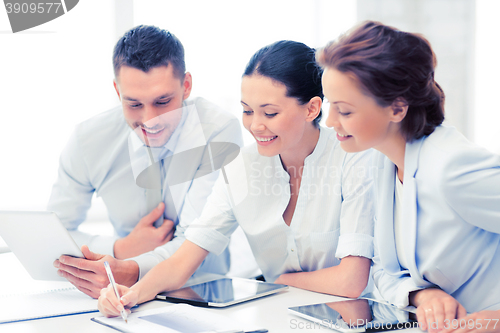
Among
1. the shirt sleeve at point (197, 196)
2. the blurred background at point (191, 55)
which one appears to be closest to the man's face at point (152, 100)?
the shirt sleeve at point (197, 196)

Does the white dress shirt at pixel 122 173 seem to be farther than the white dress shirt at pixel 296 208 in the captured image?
Yes

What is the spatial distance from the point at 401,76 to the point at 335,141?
0.44 metres

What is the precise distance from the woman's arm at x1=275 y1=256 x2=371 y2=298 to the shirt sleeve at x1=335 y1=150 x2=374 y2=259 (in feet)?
0.08

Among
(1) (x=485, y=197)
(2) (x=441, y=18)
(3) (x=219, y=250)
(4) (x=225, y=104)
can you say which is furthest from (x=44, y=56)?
(2) (x=441, y=18)

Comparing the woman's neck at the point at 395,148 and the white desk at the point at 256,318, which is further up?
the woman's neck at the point at 395,148

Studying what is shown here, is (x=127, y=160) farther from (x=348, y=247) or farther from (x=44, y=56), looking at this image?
(x=44, y=56)

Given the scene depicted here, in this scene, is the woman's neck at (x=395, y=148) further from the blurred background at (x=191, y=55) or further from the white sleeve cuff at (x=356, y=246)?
the blurred background at (x=191, y=55)

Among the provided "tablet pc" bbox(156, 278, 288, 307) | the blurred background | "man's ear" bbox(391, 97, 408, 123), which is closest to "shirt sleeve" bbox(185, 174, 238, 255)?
"tablet pc" bbox(156, 278, 288, 307)

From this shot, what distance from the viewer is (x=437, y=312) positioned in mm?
864

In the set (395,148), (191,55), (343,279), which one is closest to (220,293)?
(343,279)

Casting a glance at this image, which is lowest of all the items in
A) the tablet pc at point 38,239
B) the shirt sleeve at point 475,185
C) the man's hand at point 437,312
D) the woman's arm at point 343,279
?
the woman's arm at point 343,279

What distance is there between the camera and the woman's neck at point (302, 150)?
1.31 metres

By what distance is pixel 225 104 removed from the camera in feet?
8.83

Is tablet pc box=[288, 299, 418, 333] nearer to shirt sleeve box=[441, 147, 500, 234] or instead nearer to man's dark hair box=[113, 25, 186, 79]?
shirt sleeve box=[441, 147, 500, 234]
